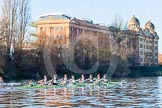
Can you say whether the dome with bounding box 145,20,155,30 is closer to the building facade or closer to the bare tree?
the building facade

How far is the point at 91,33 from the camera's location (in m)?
105

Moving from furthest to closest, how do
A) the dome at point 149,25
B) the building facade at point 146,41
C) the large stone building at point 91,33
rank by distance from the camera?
1. the dome at point 149,25
2. the building facade at point 146,41
3. the large stone building at point 91,33

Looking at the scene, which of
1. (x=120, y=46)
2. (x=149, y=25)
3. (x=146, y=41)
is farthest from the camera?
(x=149, y=25)

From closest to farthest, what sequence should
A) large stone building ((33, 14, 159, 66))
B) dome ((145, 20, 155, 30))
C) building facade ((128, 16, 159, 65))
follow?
1. large stone building ((33, 14, 159, 66))
2. building facade ((128, 16, 159, 65))
3. dome ((145, 20, 155, 30))

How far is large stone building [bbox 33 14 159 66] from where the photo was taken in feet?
300

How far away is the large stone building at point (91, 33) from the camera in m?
91.5

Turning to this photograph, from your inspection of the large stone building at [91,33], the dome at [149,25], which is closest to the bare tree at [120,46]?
the large stone building at [91,33]

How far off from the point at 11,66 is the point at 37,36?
10.5 meters

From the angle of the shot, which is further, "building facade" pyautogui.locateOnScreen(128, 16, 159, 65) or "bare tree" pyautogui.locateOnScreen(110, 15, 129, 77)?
"building facade" pyautogui.locateOnScreen(128, 16, 159, 65)

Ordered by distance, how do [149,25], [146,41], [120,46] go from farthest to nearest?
[149,25] → [146,41] → [120,46]

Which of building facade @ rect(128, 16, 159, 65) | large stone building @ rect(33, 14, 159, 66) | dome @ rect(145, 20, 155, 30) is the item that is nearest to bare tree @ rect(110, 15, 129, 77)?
large stone building @ rect(33, 14, 159, 66)

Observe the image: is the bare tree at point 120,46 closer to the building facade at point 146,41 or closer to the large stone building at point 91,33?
the large stone building at point 91,33

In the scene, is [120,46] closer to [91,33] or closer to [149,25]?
[91,33]

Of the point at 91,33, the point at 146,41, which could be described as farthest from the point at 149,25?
the point at 91,33
